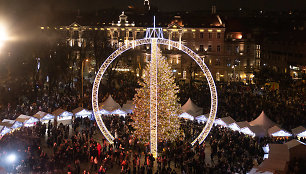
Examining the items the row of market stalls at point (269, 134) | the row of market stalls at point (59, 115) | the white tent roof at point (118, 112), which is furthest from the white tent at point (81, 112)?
the row of market stalls at point (269, 134)

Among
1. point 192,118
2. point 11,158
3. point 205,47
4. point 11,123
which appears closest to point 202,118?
point 192,118

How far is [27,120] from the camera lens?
28812 mm

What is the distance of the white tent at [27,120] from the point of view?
28.4 metres

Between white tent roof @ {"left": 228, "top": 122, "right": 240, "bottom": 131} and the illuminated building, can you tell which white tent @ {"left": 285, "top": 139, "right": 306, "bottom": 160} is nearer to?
white tent roof @ {"left": 228, "top": 122, "right": 240, "bottom": 131}

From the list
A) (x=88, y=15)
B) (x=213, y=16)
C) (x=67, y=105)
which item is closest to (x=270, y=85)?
(x=213, y=16)

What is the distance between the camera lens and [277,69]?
65688mm

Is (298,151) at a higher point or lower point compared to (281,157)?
higher

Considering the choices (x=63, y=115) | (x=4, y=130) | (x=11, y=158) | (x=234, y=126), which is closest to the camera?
(x=11, y=158)

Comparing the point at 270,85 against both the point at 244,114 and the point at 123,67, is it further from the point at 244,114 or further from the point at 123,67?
the point at 123,67

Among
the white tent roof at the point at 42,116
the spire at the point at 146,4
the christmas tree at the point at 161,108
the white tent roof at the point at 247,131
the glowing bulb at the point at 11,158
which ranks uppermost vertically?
the spire at the point at 146,4

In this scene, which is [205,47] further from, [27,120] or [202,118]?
[27,120]

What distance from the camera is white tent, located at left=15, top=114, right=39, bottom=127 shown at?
93.3 ft

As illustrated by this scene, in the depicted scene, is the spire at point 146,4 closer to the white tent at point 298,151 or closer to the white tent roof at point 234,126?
the white tent roof at point 234,126

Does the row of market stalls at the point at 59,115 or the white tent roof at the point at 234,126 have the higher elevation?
the row of market stalls at the point at 59,115
